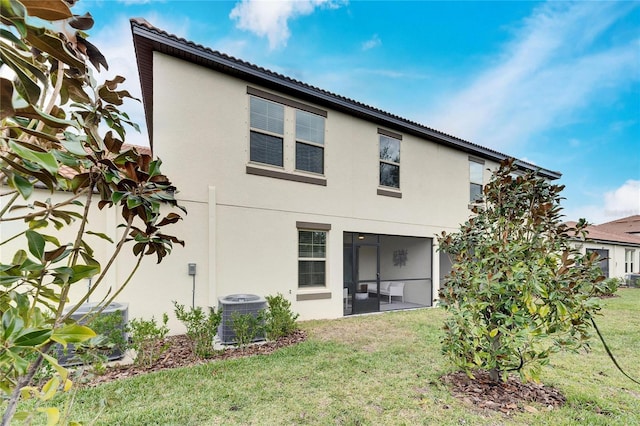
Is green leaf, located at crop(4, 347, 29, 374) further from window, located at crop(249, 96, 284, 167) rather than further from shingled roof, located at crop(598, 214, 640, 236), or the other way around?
shingled roof, located at crop(598, 214, 640, 236)

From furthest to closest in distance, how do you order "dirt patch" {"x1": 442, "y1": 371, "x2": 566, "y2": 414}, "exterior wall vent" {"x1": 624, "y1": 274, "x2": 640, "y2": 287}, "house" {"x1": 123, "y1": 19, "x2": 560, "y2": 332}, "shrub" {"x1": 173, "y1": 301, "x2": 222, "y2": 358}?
"exterior wall vent" {"x1": 624, "y1": 274, "x2": 640, "y2": 287}
"house" {"x1": 123, "y1": 19, "x2": 560, "y2": 332}
"shrub" {"x1": 173, "y1": 301, "x2": 222, "y2": 358}
"dirt patch" {"x1": 442, "y1": 371, "x2": 566, "y2": 414}

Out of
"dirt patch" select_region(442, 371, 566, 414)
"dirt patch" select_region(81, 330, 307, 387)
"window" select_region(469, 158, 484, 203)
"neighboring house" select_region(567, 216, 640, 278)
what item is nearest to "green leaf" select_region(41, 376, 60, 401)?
"dirt patch" select_region(81, 330, 307, 387)

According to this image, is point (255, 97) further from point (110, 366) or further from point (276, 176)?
point (110, 366)

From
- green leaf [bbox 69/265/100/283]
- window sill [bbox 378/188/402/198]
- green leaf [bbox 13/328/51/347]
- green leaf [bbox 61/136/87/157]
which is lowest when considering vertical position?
green leaf [bbox 13/328/51/347]

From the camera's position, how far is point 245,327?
18.4 ft

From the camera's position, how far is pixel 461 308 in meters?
3.75

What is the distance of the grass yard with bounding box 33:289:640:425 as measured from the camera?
328 centimetres

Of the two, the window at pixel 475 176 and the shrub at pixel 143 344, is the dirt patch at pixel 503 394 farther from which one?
the window at pixel 475 176

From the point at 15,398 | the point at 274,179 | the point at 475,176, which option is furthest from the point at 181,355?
the point at 475,176

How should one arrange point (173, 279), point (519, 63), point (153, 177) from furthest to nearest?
point (519, 63)
point (173, 279)
point (153, 177)

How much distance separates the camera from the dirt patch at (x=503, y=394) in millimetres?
3578

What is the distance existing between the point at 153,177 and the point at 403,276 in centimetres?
1167

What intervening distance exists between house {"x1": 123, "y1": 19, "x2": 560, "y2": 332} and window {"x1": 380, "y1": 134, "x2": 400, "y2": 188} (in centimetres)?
4

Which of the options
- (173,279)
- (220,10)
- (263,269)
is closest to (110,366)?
(173,279)
